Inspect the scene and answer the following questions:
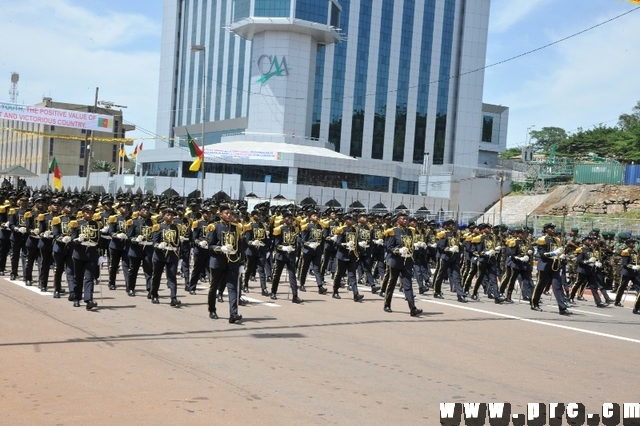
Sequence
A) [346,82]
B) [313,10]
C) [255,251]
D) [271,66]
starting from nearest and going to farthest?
[255,251]
[313,10]
[271,66]
[346,82]

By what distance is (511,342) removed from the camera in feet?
40.3

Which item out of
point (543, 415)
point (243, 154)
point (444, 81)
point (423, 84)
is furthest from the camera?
point (444, 81)

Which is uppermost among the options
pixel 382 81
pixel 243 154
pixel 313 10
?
pixel 313 10

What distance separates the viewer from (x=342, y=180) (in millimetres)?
68625

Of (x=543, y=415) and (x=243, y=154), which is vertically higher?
(x=243, y=154)

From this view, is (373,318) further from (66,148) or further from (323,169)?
(66,148)

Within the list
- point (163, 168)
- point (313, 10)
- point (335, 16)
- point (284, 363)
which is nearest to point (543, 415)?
point (284, 363)

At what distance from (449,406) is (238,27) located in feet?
228

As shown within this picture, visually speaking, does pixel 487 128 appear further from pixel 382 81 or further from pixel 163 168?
pixel 163 168

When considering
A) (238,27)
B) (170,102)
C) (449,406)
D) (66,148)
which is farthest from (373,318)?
(66,148)

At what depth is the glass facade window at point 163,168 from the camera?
72.6m

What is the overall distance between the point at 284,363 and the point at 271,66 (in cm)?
6500

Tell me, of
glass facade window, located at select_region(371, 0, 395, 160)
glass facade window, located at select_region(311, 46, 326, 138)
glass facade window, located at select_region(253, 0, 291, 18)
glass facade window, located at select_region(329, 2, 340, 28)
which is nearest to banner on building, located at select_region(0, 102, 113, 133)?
glass facade window, located at select_region(253, 0, 291, 18)

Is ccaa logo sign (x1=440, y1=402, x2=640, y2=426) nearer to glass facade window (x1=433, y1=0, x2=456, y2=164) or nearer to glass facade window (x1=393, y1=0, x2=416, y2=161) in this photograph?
glass facade window (x1=393, y1=0, x2=416, y2=161)
